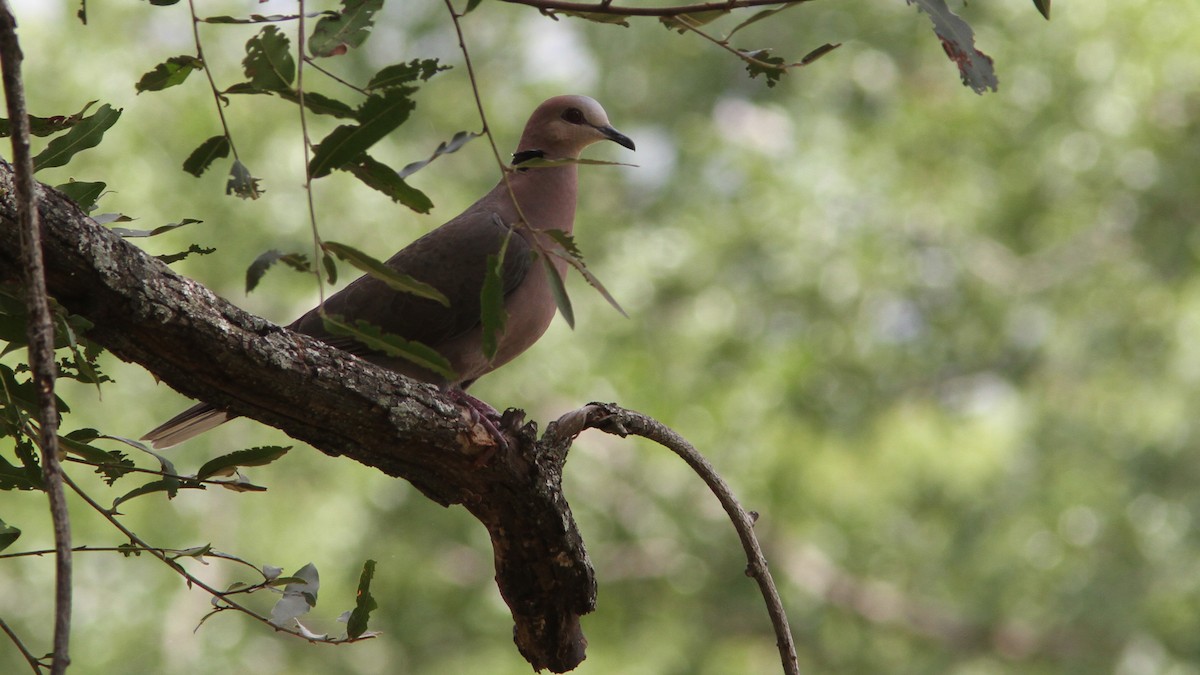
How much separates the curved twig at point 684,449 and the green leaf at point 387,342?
55 centimetres

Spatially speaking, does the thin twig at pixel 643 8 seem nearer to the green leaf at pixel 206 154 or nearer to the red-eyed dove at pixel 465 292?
the green leaf at pixel 206 154

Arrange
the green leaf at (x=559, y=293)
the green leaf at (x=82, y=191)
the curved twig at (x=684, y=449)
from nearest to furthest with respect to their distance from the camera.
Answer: the green leaf at (x=559, y=293) → the green leaf at (x=82, y=191) → the curved twig at (x=684, y=449)

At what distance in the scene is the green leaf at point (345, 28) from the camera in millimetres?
1500

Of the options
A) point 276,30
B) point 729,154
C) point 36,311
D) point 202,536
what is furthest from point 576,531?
point 729,154

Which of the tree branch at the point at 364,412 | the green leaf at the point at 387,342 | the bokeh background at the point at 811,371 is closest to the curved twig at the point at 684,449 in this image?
the tree branch at the point at 364,412

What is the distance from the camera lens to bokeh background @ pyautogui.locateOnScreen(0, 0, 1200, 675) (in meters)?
6.62

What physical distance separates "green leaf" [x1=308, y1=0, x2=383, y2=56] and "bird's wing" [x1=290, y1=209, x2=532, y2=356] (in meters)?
1.26

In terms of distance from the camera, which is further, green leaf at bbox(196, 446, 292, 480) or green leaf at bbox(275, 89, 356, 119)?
green leaf at bbox(196, 446, 292, 480)

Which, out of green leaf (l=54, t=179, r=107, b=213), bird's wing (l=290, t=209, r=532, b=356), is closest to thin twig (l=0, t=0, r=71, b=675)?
green leaf (l=54, t=179, r=107, b=213)

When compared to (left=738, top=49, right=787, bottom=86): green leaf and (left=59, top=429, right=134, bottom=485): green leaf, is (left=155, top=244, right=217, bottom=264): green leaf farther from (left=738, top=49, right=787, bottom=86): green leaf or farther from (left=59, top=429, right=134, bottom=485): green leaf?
(left=738, top=49, right=787, bottom=86): green leaf

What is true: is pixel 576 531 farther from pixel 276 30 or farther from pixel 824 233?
pixel 824 233

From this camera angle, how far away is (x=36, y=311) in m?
1.03

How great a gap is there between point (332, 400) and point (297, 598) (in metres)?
0.28

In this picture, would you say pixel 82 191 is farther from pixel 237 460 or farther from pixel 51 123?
pixel 237 460
